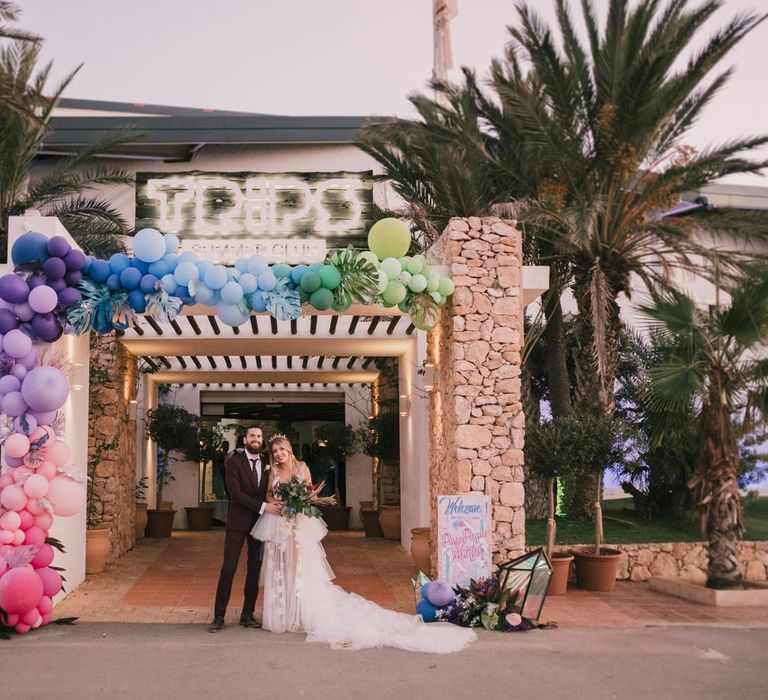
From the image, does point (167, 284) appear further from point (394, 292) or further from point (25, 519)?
point (25, 519)

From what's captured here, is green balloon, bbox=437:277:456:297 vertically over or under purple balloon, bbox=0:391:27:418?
over

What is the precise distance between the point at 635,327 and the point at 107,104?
47.8 feet

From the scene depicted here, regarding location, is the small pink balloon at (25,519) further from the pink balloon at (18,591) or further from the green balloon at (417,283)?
the green balloon at (417,283)

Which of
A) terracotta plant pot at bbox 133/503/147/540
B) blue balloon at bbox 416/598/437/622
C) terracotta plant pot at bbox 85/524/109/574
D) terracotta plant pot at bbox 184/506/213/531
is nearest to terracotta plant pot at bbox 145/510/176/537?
terracotta plant pot at bbox 133/503/147/540

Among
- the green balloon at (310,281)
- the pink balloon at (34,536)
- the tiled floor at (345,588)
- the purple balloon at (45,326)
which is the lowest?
the tiled floor at (345,588)

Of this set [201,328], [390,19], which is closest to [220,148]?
[390,19]

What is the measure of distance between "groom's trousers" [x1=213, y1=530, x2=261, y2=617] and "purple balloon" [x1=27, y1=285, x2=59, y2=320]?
104 inches

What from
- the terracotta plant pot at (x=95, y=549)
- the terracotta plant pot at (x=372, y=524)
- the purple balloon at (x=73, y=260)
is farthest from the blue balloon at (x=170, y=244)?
the terracotta plant pot at (x=372, y=524)

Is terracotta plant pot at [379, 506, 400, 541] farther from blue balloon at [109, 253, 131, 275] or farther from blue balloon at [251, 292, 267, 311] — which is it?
blue balloon at [109, 253, 131, 275]

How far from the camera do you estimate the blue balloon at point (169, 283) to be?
8469 millimetres

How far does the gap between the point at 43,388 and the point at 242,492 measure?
200 cm

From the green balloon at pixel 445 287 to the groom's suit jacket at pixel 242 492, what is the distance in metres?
2.73

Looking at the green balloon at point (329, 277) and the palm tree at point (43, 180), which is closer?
the green balloon at point (329, 277)

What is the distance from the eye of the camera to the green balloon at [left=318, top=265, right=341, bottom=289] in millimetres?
8914
